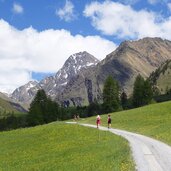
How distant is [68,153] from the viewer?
143 feet

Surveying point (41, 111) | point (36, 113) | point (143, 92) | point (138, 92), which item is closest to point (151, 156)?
point (36, 113)

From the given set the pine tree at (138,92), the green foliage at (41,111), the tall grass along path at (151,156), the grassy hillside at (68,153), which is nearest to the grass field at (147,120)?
the grassy hillside at (68,153)

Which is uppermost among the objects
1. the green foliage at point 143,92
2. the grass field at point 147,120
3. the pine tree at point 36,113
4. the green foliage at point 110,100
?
the green foliage at point 143,92

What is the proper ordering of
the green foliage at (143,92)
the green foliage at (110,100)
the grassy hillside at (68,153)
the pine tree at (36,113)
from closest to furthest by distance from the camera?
the grassy hillside at (68,153), the pine tree at (36,113), the green foliage at (110,100), the green foliage at (143,92)

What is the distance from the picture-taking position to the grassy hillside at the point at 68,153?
107ft

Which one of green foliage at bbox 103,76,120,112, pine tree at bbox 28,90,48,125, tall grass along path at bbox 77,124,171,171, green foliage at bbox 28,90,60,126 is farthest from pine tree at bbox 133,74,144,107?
tall grass along path at bbox 77,124,171,171

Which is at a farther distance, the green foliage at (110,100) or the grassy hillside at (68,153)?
the green foliage at (110,100)

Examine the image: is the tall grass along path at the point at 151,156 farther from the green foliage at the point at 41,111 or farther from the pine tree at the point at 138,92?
the pine tree at the point at 138,92

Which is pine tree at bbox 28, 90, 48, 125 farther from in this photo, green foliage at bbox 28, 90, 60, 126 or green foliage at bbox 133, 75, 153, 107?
green foliage at bbox 133, 75, 153, 107

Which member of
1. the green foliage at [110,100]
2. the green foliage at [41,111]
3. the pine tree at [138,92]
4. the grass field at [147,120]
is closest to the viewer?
the grass field at [147,120]

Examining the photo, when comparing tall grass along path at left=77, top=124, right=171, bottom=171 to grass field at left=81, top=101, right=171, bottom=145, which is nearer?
tall grass along path at left=77, top=124, right=171, bottom=171

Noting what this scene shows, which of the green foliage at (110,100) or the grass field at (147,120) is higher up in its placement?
the green foliage at (110,100)

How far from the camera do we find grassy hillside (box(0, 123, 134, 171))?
32.6 m

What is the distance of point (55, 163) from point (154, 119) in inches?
1826
